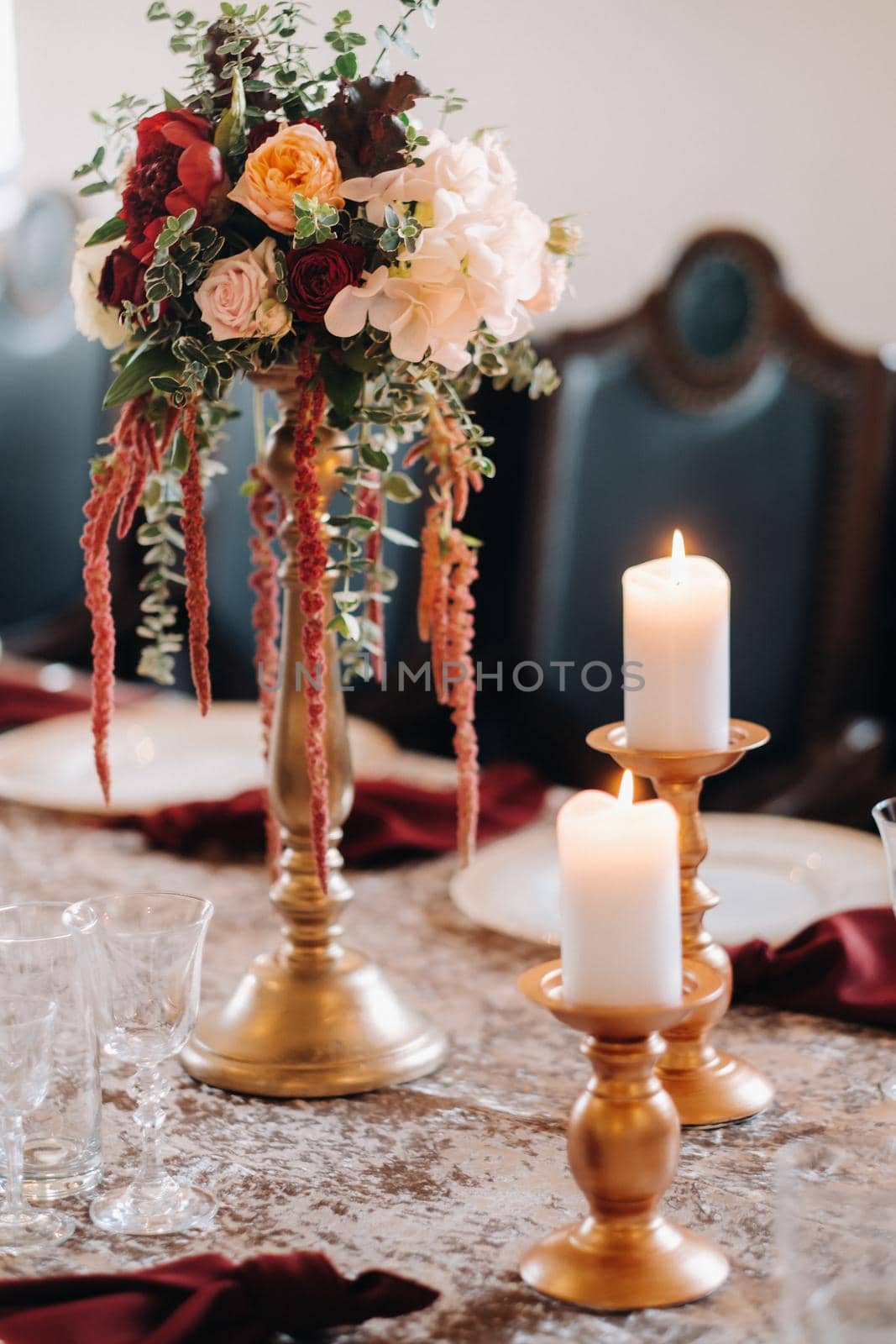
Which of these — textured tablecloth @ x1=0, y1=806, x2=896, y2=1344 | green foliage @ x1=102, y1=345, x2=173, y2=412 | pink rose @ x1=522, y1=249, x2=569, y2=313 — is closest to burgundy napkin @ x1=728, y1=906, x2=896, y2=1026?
textured tablecloth @ x1=0, y1=806, x2=896, y2=1344

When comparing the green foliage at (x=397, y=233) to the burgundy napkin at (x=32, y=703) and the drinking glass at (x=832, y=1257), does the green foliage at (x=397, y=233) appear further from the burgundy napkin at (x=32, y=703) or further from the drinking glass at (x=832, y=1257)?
the burgundy napkin at (x=32, y=703)

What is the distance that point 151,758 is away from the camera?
1792 mm

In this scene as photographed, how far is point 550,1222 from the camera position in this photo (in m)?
0.83

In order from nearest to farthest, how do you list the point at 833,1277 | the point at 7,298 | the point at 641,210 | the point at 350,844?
the point at 833,1277, the point at 350,844, the point at 641,210, the point at 7,298

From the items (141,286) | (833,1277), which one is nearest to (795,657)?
(141,286)

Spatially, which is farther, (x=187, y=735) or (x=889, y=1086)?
(x=187, y=735)

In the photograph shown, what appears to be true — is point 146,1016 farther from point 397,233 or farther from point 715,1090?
point 397,233

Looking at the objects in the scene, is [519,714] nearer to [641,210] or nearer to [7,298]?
[641,210]

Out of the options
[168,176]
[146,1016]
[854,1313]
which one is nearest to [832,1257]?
[854,1313]

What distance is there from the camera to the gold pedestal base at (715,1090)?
959mm

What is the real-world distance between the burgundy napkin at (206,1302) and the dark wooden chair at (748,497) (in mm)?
1121

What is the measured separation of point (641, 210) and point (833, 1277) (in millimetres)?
2121

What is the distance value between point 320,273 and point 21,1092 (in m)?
0.50

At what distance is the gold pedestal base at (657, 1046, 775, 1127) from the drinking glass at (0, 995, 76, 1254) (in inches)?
14.7
